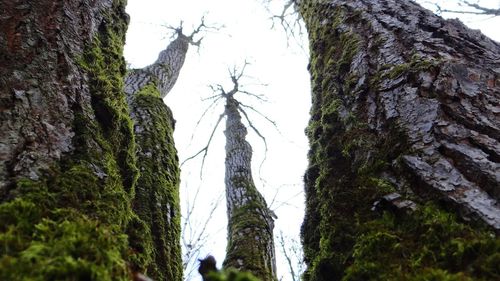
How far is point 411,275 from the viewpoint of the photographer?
1.16 meters

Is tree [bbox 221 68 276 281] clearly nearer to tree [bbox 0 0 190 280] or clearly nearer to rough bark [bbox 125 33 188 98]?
tree [bbox 0 0 190 280]

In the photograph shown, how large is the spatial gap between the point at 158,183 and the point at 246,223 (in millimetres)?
1670

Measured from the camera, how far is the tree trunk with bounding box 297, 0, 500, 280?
4.18ft

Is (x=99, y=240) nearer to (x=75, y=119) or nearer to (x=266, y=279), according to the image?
(x=75, y=119)

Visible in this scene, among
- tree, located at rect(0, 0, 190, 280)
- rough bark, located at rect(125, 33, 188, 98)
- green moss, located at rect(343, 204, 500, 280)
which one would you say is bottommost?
green moss, located at rect(343, 204, 500, 280)

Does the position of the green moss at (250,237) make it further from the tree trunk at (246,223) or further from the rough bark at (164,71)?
the rough bark at (164,71)

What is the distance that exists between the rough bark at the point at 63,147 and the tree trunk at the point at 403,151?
719mm

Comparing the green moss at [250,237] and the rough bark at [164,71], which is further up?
the rough bark at [164,71]

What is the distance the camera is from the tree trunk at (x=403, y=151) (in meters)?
1.28

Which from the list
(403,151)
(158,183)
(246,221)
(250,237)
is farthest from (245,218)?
(403,151)

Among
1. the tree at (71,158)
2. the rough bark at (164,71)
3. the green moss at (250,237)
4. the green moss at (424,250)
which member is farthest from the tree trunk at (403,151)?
the rough bark at (164,71)

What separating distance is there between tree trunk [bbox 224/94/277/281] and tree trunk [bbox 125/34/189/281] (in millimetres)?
958

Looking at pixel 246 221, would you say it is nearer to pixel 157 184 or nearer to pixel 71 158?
pixel 157 184

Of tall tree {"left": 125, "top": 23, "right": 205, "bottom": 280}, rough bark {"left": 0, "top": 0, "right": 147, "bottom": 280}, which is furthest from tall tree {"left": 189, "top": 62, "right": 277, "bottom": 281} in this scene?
rough bark {"left": 0, "top": 0, "right": 147, "bottom": 280}
